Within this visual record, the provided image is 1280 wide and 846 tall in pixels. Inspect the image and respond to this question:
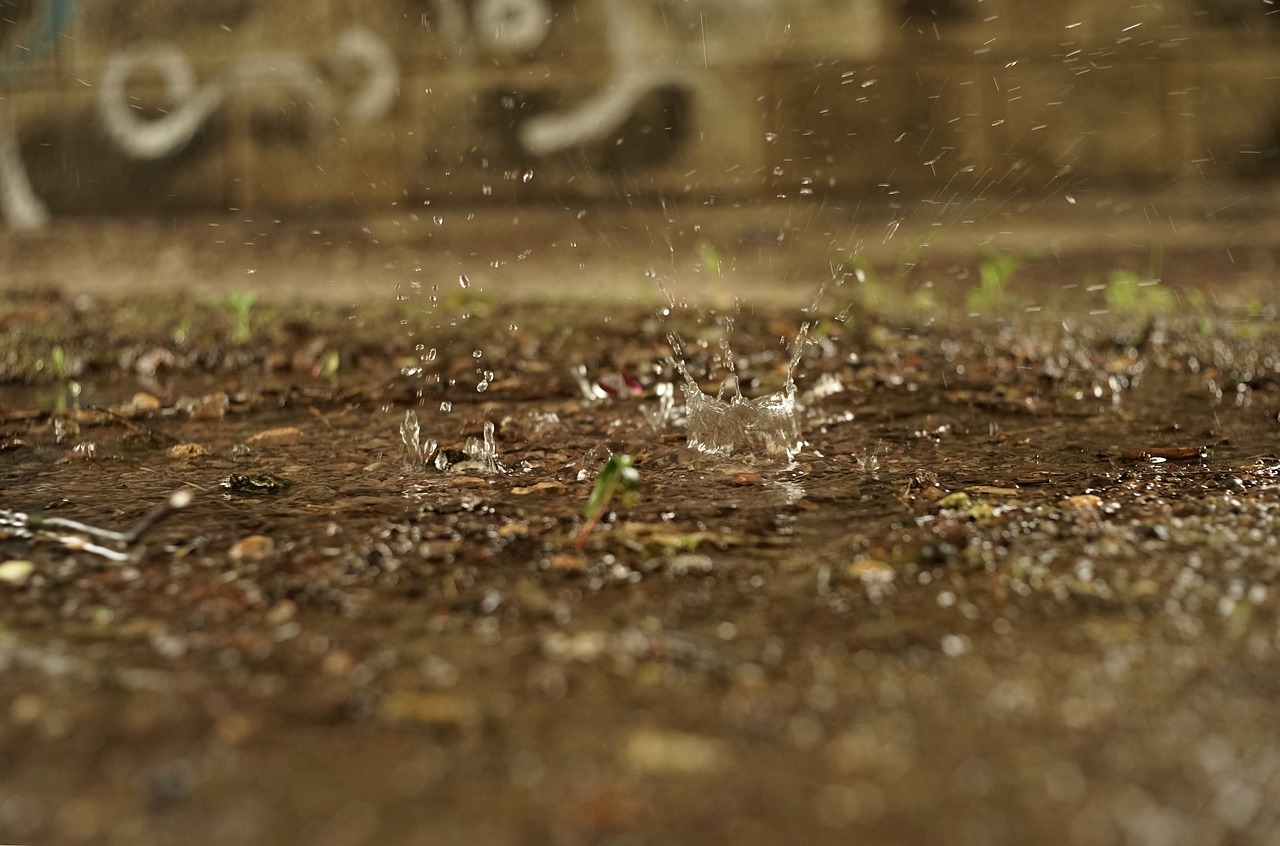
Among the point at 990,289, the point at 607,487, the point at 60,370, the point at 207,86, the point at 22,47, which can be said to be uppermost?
the point at 22,47

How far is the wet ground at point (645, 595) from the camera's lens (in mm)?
1023

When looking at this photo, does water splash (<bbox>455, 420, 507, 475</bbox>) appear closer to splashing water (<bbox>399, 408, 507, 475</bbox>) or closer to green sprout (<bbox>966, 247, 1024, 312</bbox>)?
splashing water (<bbox>399, 408, 507, 475</bbox>)

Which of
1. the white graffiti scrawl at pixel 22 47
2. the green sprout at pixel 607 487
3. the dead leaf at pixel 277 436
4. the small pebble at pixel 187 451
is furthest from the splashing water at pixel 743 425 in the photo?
the white graffiti scrawl at pixel 22 47

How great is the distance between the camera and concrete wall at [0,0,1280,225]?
4551 millimetres

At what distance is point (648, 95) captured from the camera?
4.66 m

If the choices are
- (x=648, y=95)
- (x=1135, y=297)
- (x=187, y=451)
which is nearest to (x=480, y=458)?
(x=187, y=451)

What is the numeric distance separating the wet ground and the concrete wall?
1.81 metres

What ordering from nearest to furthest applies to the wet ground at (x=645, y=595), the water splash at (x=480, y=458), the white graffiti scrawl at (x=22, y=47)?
the wet ground at (x=645, y=595) < the water splash at (x=480, y=458) < the white graffiti scrawl at (x=22, y=47)

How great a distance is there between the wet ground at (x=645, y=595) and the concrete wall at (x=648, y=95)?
1.81m

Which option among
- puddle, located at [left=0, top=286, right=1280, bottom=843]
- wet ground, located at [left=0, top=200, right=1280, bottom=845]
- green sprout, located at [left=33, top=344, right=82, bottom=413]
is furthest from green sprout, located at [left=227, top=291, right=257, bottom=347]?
puddle, located at [left=0, top=286, right=1280, bottom=843]

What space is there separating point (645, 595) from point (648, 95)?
11.8 feet

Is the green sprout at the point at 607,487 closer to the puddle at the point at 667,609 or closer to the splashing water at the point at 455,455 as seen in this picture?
the puddle at the point at 667,609

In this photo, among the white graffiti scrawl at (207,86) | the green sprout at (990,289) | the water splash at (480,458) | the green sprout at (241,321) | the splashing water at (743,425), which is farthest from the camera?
the white graffiti scrawl at (207,86)

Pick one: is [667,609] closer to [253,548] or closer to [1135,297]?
[253,548]
